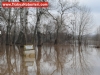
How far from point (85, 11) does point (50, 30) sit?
40.4ft

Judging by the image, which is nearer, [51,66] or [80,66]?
[51,66]

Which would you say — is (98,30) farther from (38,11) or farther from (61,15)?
(38,11)

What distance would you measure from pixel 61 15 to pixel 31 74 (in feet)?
118

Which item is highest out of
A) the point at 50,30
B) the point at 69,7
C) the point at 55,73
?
the point at 69,7

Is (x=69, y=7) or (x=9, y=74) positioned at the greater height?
(x=69, y=7)

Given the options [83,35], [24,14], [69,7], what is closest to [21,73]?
[24,14]

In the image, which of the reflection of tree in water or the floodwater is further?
the reflection of tree in water

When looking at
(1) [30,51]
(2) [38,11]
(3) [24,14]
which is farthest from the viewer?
(2) [38,11]

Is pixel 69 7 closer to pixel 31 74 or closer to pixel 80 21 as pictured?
pixel 80 21

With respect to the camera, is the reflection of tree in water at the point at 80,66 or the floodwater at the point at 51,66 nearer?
the floodwater at the point at 51,66

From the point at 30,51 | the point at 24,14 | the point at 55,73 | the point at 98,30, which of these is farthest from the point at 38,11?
the point at 98,30

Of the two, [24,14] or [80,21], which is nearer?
[24,14]

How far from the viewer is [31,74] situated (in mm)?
7578

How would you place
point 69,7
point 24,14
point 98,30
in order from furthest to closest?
point 98,30 → point 69,7 → point 24,14
